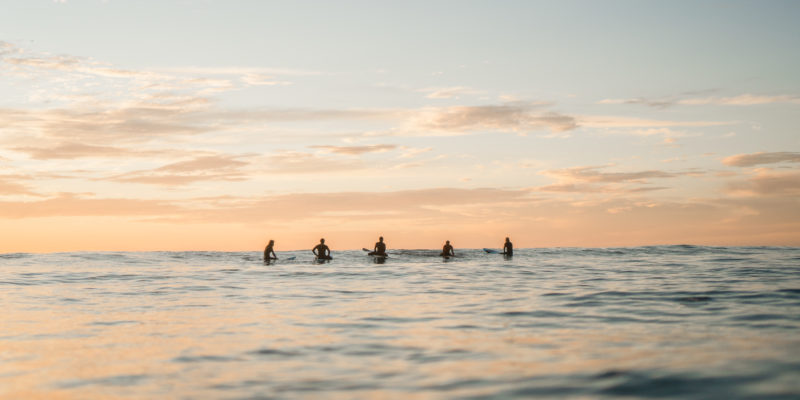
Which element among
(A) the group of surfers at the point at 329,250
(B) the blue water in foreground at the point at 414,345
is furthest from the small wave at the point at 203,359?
(A) the group of surfers at the point at 329,250

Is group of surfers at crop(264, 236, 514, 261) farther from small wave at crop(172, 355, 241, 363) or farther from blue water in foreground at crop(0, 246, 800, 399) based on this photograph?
small wave at crop(172, 355, 241, 363)

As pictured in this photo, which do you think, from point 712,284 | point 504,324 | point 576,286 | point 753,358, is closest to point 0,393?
point 504,324

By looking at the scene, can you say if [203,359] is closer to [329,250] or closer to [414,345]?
[414,345]

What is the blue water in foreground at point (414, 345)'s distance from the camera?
6.97 meters

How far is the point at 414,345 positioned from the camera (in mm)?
9625

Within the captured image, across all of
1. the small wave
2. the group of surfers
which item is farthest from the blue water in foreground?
the group of surfers

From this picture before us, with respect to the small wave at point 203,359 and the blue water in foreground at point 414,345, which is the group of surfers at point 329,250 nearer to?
the blue water in foreground at point 414,345

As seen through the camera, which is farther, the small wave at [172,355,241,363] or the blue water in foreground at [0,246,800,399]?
the small wave at [172,355,241,363]

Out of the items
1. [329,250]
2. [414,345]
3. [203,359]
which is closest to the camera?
[203,359]

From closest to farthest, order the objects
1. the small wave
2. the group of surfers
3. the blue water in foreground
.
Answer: the blue water in foreground → the small wave → the group of surfers

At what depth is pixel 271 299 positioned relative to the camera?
1706cm

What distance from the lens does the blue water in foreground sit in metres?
6.97

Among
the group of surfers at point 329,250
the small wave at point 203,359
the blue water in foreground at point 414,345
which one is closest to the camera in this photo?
the blue water in foreground at point 414,345

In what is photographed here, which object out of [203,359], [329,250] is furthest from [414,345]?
[329,250]
